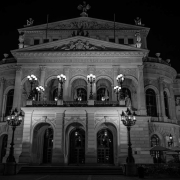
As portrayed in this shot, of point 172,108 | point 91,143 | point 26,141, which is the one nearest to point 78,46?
point 91,143

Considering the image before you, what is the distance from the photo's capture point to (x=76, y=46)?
1511 inches

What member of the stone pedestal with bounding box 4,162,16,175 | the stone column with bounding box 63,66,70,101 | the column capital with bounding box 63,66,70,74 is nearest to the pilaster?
the stone column with bounding box 63,66,70,101

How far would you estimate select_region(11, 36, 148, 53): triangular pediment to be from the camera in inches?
1502

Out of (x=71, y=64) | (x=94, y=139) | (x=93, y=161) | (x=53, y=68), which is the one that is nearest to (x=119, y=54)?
(x=71, y=64)

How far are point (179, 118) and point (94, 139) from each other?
19.7m

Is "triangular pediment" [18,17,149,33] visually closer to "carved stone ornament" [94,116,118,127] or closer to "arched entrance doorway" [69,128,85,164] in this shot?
"arched entrance doorway" [69,128,85,164]

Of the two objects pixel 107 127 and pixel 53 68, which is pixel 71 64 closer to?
pixel 53 68

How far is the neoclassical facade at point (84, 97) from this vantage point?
3291cm

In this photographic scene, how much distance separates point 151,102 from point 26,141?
2059 cm

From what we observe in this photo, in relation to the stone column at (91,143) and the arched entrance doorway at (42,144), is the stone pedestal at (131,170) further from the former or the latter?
the arched entrance doorway at (42,144)

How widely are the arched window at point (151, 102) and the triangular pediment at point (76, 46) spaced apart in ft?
29.1

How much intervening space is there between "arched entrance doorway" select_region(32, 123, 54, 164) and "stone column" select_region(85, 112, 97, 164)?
248 inches

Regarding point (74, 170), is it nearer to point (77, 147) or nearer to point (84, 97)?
point (77, 147)

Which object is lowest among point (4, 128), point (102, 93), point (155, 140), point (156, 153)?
point (156, 153)
